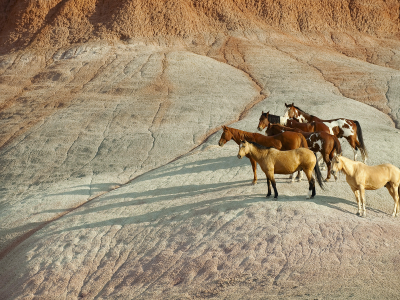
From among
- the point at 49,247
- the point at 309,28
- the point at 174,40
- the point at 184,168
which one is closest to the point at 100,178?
the point at 184,168

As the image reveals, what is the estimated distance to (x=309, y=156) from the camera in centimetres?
1385

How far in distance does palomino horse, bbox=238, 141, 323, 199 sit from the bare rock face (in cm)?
85

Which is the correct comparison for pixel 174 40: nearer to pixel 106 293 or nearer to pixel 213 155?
pixel 213 155

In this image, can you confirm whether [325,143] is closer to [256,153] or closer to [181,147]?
[256,153]

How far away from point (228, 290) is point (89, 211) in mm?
7670

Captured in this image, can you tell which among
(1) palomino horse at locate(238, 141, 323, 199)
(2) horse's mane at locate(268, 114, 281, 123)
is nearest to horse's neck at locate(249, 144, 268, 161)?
(1) palomino horse at locate(238, 141, 323, 199)

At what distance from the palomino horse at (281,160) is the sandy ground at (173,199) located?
859mm

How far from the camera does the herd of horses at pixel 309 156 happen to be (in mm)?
13117

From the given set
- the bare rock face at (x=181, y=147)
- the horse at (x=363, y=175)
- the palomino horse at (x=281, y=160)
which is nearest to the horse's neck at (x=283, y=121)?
the bare rock face at (x=181, y=147)

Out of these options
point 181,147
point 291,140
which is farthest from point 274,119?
point 181,147

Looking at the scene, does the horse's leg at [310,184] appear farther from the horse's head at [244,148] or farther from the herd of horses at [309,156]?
the horse's head at [244,148]

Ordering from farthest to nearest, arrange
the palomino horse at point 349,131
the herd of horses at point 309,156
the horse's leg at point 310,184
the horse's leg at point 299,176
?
the palomino horse at point 349,131
the horse's leg at point 299,176
the horse's leg at point 310,184
the herd of horses at point 309,156

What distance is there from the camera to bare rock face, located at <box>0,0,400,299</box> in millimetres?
12195

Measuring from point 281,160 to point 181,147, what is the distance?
11.5 metres
